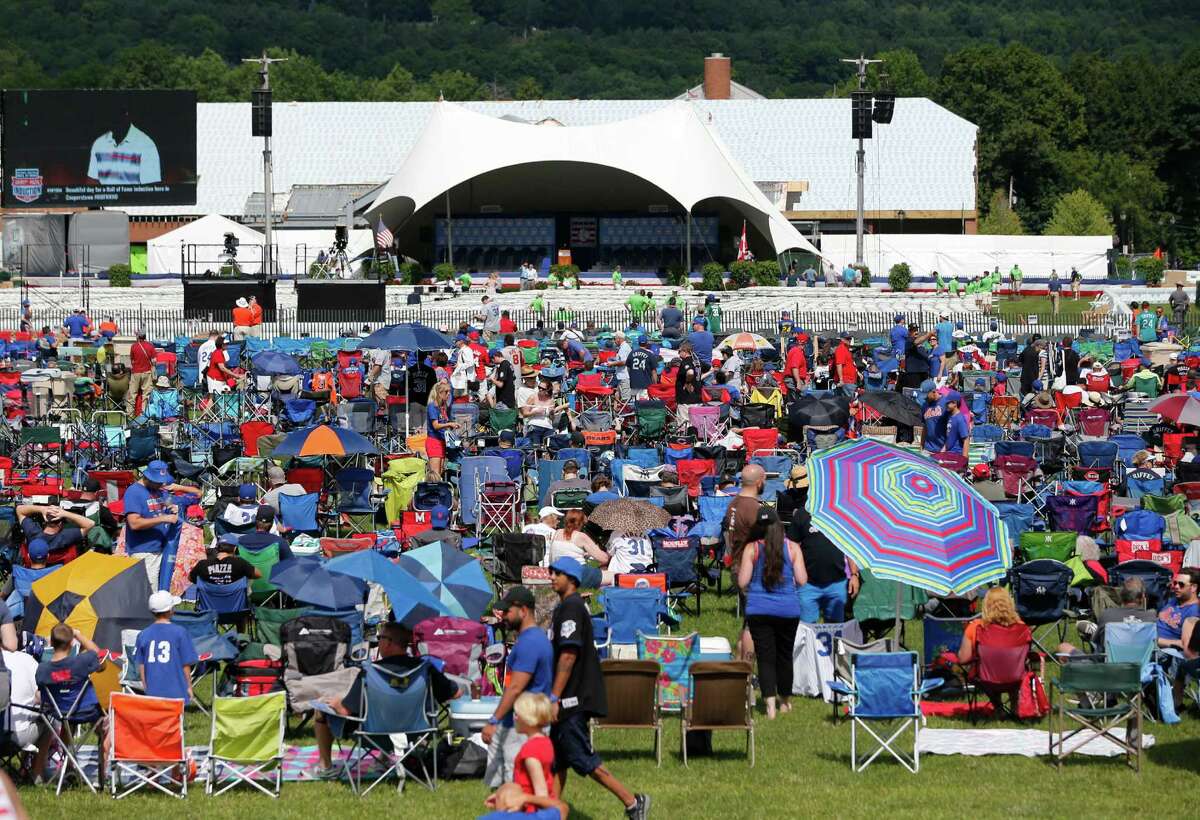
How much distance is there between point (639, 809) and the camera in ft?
29.8

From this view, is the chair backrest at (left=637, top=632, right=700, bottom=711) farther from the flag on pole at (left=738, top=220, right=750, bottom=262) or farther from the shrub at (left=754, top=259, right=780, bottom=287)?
the flag on pole at (left=738, top=220, right=750, bottom=262)

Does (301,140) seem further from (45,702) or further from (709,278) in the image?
(45,702)

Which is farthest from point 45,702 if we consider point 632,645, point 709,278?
point 709,278

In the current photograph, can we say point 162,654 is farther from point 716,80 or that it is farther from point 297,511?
point 716,80

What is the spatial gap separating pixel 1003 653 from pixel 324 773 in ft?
12.9

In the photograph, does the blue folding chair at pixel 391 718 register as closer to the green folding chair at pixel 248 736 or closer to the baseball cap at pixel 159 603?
the green folding chair at pixel 248 736

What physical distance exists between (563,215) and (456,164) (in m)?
7.77

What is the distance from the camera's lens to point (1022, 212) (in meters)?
87.6

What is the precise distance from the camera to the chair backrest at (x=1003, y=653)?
11.2m

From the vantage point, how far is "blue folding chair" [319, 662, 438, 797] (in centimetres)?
985

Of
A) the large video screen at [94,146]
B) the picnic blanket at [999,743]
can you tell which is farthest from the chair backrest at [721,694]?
the large video screen at [94,146]

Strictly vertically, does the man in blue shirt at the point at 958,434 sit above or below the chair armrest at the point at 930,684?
above

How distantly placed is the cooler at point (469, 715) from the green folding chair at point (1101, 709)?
3030 millimetres

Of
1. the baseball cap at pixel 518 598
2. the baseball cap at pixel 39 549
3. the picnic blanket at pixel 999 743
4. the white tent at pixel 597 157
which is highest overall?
the white tent at pixel 597 157
